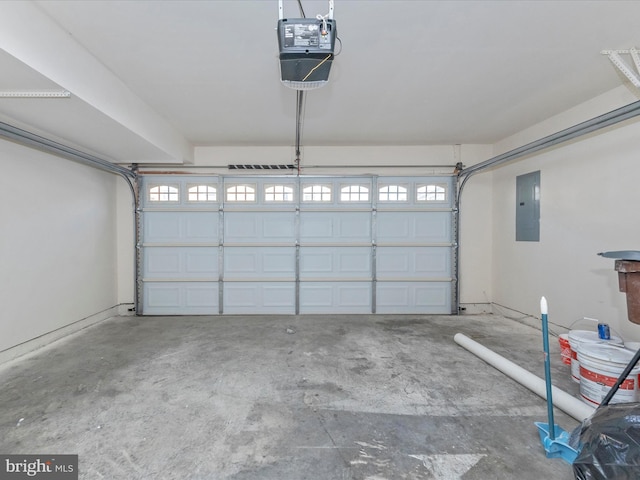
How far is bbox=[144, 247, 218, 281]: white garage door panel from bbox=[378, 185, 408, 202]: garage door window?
3.02 meters

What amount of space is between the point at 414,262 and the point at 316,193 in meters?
2.09

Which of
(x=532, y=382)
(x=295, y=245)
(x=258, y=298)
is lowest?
(x=532, y=382)

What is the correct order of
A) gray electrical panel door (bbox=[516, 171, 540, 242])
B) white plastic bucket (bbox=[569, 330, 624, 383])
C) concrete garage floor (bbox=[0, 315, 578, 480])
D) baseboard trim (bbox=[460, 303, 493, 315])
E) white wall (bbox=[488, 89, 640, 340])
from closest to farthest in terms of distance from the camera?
concrete garage floor (bbox=[0, 315, 578, 480])
white plastic bucket (bbox=[569, 330, 624, 383])
white wall (bbox=[488, 89, 640, 340])
gray electrical panel door (bbox=[516, 171, 540, 242])
baseboard trim (bbox=[460, 303, 493, 315])

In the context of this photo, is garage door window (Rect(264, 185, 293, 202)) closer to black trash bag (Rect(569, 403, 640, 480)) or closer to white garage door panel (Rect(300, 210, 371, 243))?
white garage door panel (Rect(300, 210, 371, 243))

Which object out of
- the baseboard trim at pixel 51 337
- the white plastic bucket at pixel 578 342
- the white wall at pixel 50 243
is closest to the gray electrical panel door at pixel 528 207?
the white plastic bucket at pixel 578 342

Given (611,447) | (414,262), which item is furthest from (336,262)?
(611,447)

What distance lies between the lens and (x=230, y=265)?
4609mm

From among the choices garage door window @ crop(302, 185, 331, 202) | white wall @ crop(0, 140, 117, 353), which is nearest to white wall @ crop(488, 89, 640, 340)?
garage door window @ crop(302, 185, 331, 202)

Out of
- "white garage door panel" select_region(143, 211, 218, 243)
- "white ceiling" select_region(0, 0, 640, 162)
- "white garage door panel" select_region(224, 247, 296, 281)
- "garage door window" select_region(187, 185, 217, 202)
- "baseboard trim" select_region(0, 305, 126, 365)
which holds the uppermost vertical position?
"white ceiling" select_region(0, 0, 640, 162)

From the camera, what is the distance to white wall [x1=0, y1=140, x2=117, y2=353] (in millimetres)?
2912

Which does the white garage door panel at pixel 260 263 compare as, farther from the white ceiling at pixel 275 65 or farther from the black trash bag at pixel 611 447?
the black trash bag at pixel 611 447

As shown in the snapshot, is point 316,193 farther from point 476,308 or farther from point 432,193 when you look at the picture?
point 476,308

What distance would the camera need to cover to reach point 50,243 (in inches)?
133

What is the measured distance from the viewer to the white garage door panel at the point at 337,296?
4.62m
